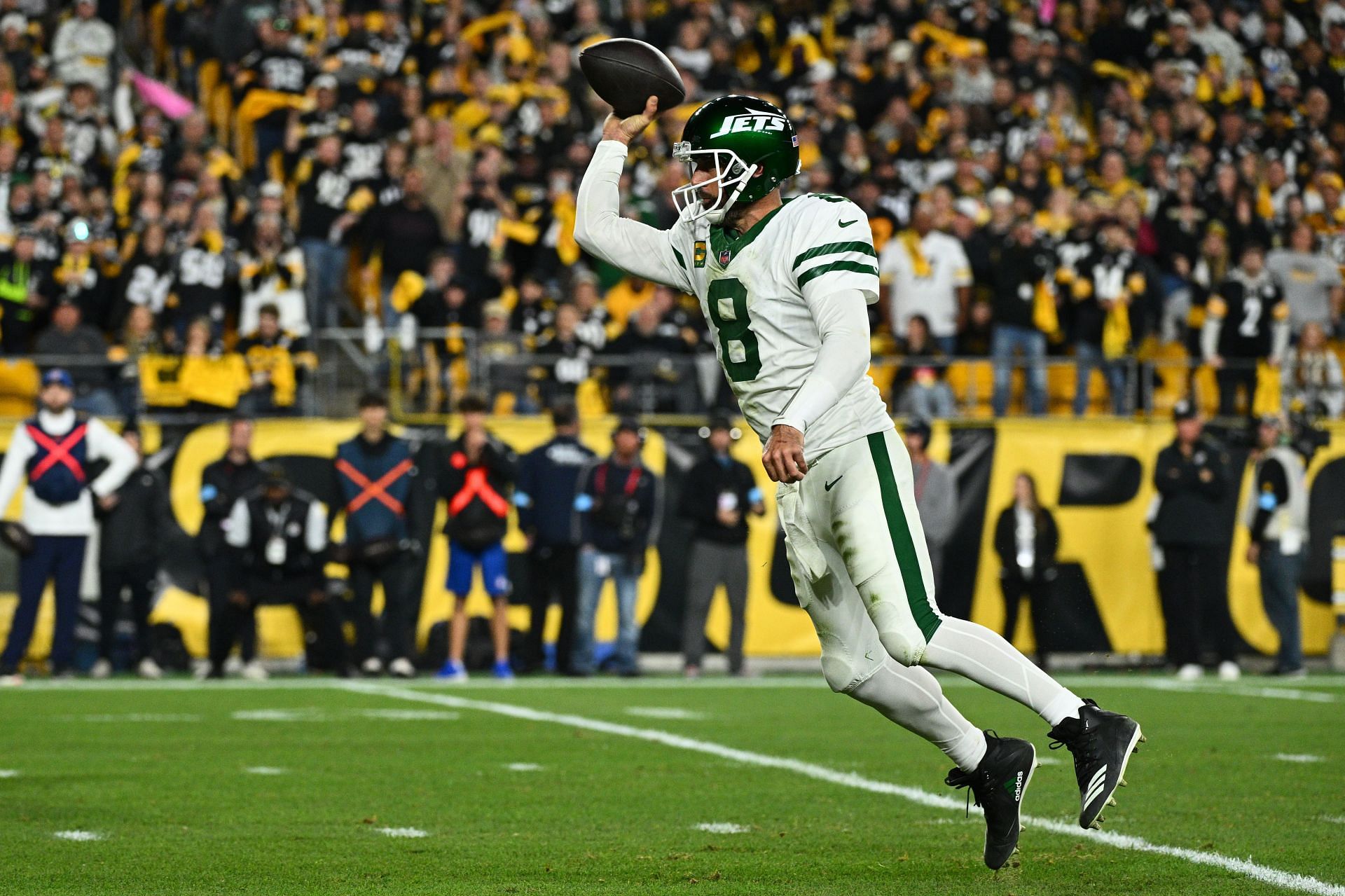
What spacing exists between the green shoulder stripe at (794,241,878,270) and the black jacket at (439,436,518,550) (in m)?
7.91

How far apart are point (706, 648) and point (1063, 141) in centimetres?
692

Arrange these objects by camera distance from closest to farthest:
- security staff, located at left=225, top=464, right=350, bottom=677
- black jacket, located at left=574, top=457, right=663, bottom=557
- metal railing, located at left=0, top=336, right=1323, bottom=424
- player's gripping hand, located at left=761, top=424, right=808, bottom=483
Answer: player's gripping hand, located at left=761, top=424, right=808, bottom=483, security staff, located at left=225, top=464, right=350, bottom=677, black jacket, located at left=574, top=457, right=663, bottom=557, metal railing, located at left=0, top=336, right=1323, bottom=424

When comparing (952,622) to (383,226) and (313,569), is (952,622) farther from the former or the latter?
(383,226)

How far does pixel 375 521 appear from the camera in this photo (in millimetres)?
12859

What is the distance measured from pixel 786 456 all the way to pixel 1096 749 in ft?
3.58

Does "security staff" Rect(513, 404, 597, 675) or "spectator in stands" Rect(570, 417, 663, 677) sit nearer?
"spectator in stands" Rect(570, 417, 663, 677)

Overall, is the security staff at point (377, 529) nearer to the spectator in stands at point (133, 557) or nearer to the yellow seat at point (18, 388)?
the spectator in stands at point (133, 557)

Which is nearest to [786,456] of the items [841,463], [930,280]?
[841,463]

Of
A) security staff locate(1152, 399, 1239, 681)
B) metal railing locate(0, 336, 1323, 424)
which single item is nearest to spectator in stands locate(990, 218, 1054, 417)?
metal railing locate(0, 336, 1323, 424)

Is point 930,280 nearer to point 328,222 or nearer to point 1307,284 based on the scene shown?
point 1307,284

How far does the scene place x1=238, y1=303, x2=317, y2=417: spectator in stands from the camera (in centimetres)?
1357

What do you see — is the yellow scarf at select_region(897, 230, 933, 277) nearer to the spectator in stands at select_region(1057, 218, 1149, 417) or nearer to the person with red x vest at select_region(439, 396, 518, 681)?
the spectator in stands at select_region(1057, 218, 1149, 417)

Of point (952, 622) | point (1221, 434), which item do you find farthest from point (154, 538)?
point (952, 622)

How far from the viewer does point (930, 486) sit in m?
13.3
